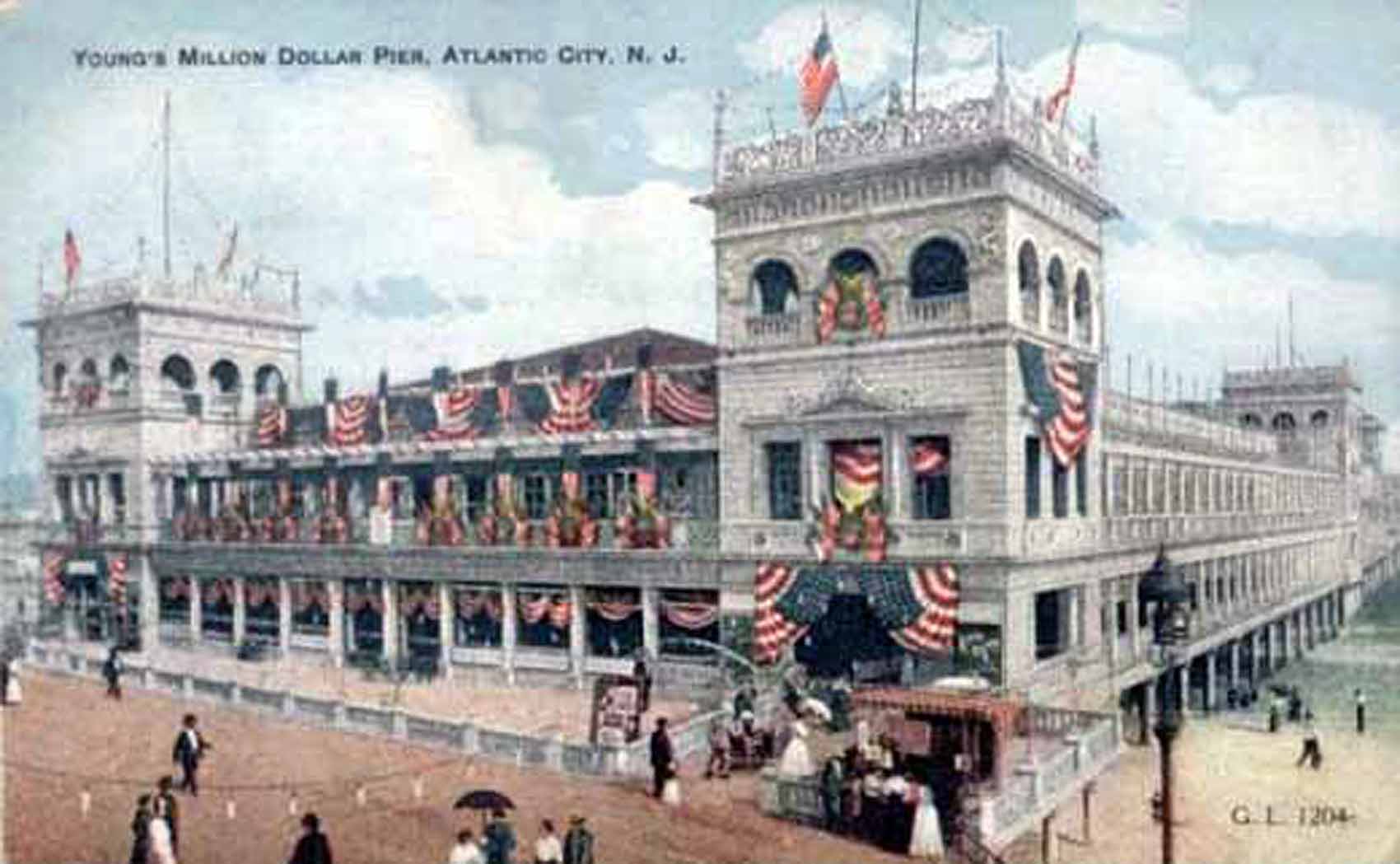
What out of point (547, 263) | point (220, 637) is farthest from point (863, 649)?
point (220, 637)

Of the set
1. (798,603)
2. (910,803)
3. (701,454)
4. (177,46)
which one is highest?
(177,46)

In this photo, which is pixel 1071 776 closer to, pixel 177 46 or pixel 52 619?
pixel 177 46

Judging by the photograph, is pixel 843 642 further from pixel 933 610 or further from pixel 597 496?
pixel 597 496

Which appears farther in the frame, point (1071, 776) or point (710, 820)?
point (1071, 776)

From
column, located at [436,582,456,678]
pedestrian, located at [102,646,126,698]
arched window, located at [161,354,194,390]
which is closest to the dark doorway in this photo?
column, located at [436,582,456,678]

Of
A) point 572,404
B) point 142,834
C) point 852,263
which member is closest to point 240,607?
point 572,404

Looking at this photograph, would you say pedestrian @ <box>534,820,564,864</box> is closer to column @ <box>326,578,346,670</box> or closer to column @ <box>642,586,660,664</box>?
column @ <box>642,586,660,664</box>

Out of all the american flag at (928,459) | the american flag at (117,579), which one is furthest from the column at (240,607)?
the american flag at (928,459)
